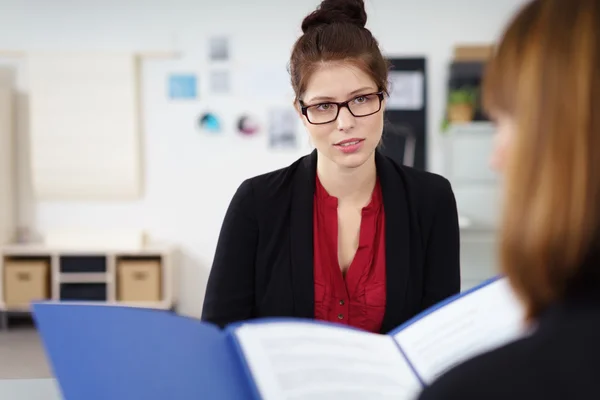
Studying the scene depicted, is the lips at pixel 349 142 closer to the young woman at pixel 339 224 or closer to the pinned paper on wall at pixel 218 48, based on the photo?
the young woman at pixel 339 224

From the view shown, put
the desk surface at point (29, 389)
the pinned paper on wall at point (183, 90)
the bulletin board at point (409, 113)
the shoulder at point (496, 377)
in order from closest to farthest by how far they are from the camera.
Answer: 1. the shoulder at point (496, 377)
2. the desk surface at point (29, 389)
3. the bulletin board at point (409, 113)
4. the pinned paper on wall at point (183, 90)

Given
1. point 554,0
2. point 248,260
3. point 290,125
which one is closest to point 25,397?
point 248,260

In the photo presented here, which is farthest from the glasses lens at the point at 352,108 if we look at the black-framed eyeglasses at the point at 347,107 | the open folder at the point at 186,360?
the open folder at the point at 186,360

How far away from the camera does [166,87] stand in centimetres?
551

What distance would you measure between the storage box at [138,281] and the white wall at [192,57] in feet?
1.31

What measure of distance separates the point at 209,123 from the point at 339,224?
4116 mm

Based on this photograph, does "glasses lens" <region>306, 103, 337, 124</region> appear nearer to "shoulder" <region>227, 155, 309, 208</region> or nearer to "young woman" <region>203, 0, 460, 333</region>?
"young woman" <region>203, 0, 460, 333</region>

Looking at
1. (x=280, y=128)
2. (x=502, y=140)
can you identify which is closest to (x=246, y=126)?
(x=280, y=128)

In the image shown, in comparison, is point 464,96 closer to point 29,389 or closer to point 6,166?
point 6,166

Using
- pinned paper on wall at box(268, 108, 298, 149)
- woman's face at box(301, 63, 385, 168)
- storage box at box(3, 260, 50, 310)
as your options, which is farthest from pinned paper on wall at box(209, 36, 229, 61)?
woman's face at box(301, 63, 385, 168)

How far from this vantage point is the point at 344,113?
1.43m

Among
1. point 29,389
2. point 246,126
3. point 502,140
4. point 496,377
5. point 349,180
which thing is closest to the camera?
point 496,377

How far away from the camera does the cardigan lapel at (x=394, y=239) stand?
138cm

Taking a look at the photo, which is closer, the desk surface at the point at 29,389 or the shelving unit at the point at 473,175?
the desk surface at the point at 29,389
